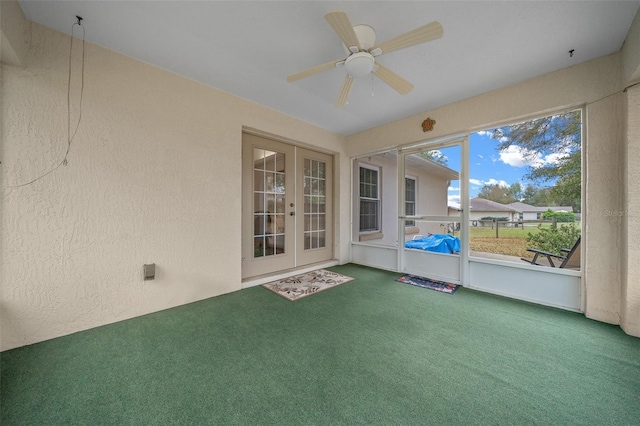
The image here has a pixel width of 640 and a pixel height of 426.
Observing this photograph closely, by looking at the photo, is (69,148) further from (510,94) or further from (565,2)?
(510,94)

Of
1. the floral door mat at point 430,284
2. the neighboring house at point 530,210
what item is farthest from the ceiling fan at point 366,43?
the floral door mat at point 430,284

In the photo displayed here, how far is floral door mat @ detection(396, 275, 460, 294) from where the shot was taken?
10.5ft

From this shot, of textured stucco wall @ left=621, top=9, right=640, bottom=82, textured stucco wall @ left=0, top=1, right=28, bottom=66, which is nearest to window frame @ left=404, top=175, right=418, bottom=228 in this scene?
textured stucco wall @ left=621, top=9, right=640, bottom=82

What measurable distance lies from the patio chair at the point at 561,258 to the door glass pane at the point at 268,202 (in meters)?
3.53

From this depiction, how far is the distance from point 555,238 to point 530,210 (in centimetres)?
41

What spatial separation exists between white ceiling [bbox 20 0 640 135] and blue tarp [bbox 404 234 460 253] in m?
2.16

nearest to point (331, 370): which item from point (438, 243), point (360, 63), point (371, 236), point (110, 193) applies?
point (360, 63)

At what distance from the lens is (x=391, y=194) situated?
5.61 m

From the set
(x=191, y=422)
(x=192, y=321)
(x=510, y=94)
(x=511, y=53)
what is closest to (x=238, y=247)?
(x=192, y=321)

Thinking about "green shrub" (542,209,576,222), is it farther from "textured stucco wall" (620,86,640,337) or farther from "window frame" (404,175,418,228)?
"window frame" (404,175,418,228)

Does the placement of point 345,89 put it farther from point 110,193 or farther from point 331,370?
point 110,193

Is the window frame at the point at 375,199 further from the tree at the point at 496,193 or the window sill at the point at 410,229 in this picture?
the tree at the point at 496,193

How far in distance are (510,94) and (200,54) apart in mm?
3675

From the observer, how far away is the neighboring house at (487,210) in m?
3.10
